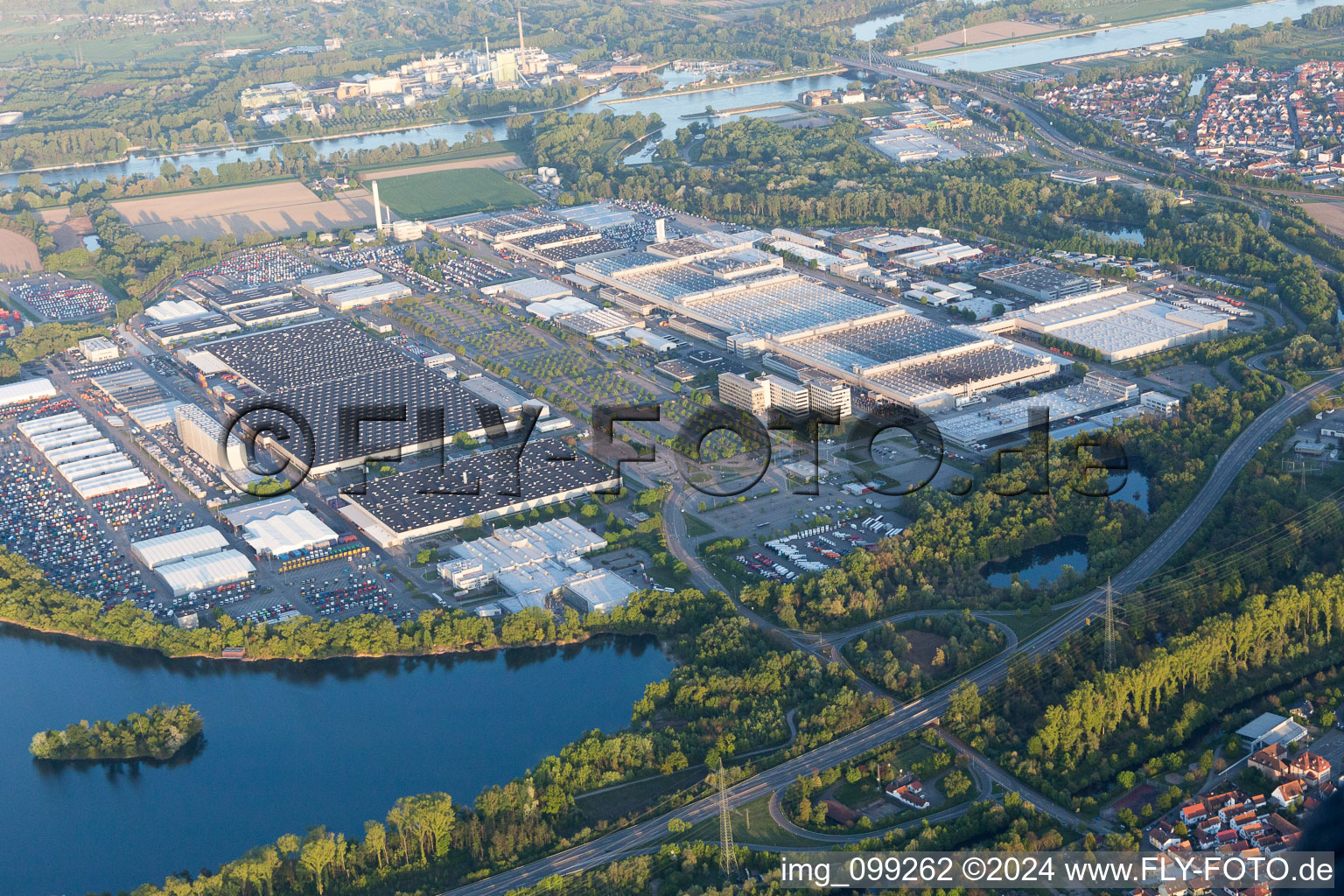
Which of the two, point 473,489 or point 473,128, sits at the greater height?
point 473,128

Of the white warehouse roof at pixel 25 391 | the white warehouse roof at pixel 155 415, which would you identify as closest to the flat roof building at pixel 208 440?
the white warehouse roof at pixel 155 415

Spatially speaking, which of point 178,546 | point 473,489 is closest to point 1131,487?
point 473,489

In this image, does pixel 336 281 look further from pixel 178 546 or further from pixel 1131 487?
pixel 1131 487

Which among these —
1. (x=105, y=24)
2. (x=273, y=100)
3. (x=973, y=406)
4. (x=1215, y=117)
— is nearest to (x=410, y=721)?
(x=973, y=406)

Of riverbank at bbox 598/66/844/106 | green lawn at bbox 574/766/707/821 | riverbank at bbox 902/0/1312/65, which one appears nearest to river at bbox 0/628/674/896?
green lawn at bbox 574/766/707/821

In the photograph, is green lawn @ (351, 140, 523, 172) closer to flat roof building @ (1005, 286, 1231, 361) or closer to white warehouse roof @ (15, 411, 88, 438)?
white warehouse roof @ (15, 411, 88, 438)

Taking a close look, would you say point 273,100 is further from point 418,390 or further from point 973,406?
point 973,406

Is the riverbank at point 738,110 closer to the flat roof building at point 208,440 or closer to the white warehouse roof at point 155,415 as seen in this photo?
the white warehouse roof at point 155,415
